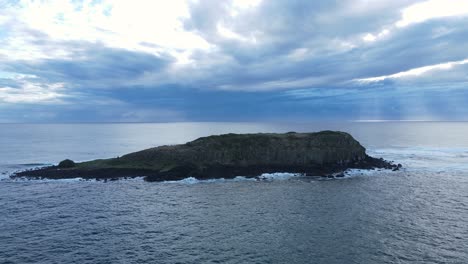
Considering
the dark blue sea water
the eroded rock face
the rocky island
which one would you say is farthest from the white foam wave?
A: the eroded rock face

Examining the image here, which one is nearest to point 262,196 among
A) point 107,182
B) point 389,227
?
point 389,227

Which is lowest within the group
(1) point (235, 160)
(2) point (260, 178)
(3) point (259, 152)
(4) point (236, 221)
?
(4) point (236, 221)

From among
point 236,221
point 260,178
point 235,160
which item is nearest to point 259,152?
point 235,160

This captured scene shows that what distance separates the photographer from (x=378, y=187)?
65.6 m

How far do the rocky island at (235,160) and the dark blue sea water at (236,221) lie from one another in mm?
7872

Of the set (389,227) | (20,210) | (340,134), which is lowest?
(389,227)

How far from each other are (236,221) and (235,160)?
4378cm

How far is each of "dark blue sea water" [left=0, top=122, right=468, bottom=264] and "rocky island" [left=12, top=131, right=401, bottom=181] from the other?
25.8ft

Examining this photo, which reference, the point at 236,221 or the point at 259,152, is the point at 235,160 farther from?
the point at 236,221

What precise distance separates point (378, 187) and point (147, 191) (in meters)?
45.4

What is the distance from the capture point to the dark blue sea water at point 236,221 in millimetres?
34375

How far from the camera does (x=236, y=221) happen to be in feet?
149

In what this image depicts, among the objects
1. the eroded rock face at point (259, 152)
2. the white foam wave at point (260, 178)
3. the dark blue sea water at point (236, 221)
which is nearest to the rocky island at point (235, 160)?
the eroded rock face at point (259, 152)

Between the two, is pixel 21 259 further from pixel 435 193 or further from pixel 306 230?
pixel 435 193
